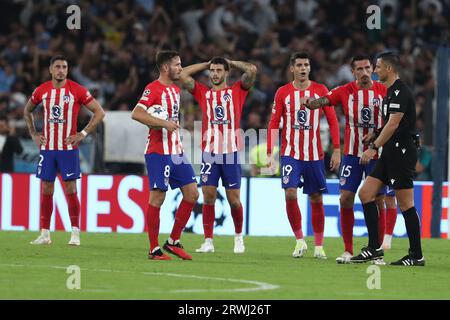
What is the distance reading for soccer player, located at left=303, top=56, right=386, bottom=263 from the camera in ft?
45.0

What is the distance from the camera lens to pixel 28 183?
63.8 feet

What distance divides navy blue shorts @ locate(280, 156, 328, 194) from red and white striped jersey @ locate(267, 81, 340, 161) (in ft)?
0.23

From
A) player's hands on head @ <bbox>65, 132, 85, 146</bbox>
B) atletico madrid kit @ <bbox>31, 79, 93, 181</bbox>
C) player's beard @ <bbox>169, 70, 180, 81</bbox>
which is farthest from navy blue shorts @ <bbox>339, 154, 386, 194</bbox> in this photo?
atletico madrid kit @ <bbox>31, 79, 93, 181</bbox>

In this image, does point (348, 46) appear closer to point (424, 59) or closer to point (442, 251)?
point (424, 59)

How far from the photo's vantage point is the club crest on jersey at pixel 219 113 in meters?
14.8

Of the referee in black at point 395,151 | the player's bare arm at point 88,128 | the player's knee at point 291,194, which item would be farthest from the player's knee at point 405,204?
the player's bare arm at point 88,128

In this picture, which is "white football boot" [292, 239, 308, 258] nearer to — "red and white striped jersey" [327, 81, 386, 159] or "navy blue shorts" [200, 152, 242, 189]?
"navy blue shorts" [200, 152, 242, 189]

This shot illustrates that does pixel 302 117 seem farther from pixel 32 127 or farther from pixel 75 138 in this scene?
pixel 32 127

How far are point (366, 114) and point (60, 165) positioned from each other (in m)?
3.99

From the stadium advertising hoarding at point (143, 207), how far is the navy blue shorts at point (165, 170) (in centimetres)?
567

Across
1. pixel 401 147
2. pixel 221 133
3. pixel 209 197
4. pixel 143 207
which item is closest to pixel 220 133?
pixel 221 133

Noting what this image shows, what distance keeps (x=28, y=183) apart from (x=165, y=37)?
6.50 meters
